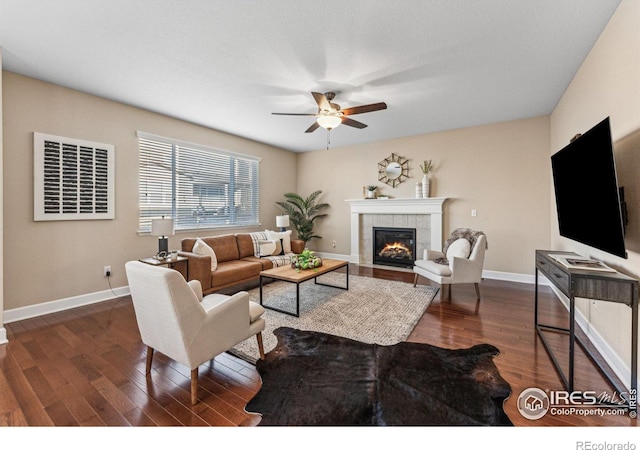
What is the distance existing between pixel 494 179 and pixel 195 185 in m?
5.36

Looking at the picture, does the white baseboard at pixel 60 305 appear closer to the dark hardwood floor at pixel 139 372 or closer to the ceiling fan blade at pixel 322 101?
the dark hardwood floor at pixel 139 372

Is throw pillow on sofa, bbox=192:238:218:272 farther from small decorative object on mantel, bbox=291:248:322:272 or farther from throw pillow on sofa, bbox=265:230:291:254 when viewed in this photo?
throw pillow on sofa, bbox=265:230:291:254

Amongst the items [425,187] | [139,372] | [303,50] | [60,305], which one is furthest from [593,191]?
[60,305]

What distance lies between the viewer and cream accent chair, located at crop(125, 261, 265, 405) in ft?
5.41

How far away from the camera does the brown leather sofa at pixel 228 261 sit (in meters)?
3.62

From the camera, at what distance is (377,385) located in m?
1.89

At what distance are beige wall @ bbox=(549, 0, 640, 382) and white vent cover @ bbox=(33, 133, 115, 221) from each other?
525 centimetres

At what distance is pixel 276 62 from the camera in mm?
2787

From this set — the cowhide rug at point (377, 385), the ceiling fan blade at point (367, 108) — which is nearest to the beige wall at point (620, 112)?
the cowhide rug at point (377, 385)

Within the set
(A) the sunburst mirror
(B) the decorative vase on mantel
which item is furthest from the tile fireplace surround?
(A) the sunburst mirror

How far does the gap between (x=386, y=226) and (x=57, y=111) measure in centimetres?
551
